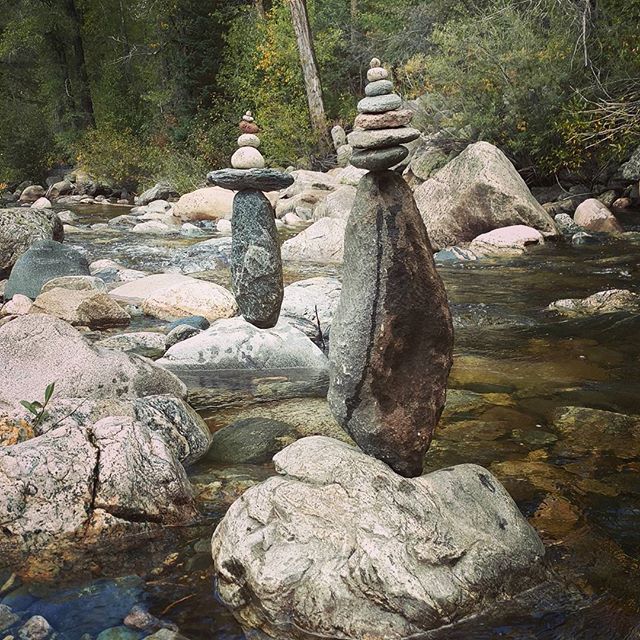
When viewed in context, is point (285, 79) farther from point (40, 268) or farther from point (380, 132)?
point (380, 132)

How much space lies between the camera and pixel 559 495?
13.6 ft

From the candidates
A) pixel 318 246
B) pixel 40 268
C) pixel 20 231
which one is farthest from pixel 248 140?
pixel 20 231

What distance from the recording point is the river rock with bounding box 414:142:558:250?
12.9 metres

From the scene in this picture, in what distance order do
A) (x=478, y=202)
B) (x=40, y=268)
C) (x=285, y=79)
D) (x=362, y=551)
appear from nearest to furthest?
(x=362, y=551) → (x=40, y=268) → (x=478, y=202) → (x=285, y=79)

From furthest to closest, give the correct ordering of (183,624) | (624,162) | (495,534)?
(624,162) < (495,534) < (183,624)

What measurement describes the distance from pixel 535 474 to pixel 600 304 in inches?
180

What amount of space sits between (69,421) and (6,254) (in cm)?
886

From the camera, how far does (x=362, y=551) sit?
3.12 m

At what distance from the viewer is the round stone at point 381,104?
3465 millimetres

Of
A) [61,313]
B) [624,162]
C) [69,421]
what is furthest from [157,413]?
[624,162]

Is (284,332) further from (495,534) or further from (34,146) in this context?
(34,146)

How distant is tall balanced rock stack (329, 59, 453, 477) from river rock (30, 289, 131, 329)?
5.38m

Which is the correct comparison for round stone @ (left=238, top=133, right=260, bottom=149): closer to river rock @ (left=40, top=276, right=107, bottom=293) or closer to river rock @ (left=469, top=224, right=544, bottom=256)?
river rock @ (left=40, top=276, right=107, bottom=293)

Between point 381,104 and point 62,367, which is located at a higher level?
point 381,104
